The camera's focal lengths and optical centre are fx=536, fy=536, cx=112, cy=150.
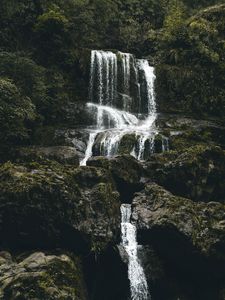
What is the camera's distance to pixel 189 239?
18.3m

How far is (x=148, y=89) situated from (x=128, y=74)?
1634 mm

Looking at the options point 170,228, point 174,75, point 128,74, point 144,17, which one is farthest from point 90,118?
point 144,17

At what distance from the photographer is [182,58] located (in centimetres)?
3684

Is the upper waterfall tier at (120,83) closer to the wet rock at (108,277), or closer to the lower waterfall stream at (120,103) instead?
the lower waterfall stream at (120,103)

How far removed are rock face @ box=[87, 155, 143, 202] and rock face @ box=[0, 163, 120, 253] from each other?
3345 mm

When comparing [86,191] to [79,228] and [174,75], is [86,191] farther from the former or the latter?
[174,75]

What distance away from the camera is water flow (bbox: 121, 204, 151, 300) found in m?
18.5

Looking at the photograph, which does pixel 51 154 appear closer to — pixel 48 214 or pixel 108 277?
pixel 48 214

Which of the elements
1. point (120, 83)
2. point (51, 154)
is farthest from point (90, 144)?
point (120, 83)

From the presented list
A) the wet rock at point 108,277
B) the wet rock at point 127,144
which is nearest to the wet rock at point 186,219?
the wet rock at point 108,277

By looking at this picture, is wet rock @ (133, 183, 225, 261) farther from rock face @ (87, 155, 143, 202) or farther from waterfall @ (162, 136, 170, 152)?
waterfall @ (162, 136, 170, 152)

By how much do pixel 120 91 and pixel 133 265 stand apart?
682 inches

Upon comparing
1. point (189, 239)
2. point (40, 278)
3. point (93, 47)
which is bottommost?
point (40, 278)

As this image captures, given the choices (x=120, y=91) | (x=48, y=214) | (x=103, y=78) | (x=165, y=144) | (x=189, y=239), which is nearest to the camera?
(x=48, y=214)
